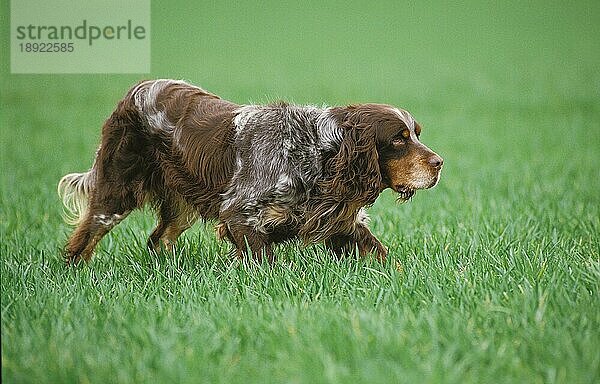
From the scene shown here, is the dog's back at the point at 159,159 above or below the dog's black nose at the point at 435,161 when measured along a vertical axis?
below

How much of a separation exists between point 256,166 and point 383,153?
2.47ft

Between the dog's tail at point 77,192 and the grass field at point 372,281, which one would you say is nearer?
A: the grass field at point 372,281

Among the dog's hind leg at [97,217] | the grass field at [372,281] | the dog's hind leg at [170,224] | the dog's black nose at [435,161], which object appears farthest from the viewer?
the dog's hind leg at [170,224]

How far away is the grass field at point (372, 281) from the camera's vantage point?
3.18m

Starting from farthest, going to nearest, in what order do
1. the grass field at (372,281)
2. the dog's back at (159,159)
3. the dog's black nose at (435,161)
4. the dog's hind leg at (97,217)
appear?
the dog's hind leg at (97,217) < the dog's back at (159,159) < the dog's black nose at (435,161) < the grass field at (372,281)

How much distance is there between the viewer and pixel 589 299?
3.86m

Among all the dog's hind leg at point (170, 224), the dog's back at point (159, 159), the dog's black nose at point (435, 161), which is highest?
the dog's black nose at point (435, 161)

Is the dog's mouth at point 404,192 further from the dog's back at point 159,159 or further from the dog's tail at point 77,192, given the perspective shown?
the dog's tail at point 77,192

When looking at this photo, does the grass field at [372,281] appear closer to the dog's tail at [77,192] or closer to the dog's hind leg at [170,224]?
the dog's hind leg at [170,224]

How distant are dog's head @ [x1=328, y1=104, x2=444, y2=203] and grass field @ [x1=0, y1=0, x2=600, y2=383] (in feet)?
1.51

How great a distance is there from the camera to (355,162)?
4.69 metres

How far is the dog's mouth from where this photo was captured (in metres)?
4.72

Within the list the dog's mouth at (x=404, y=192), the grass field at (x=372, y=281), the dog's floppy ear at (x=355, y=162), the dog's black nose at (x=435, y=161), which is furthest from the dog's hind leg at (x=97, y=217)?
the dog's black nose at (x=435, y=161)

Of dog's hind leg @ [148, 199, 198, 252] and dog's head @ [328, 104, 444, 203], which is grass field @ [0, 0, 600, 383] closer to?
dog's hind leg @ [148, 199, 198, 252]
